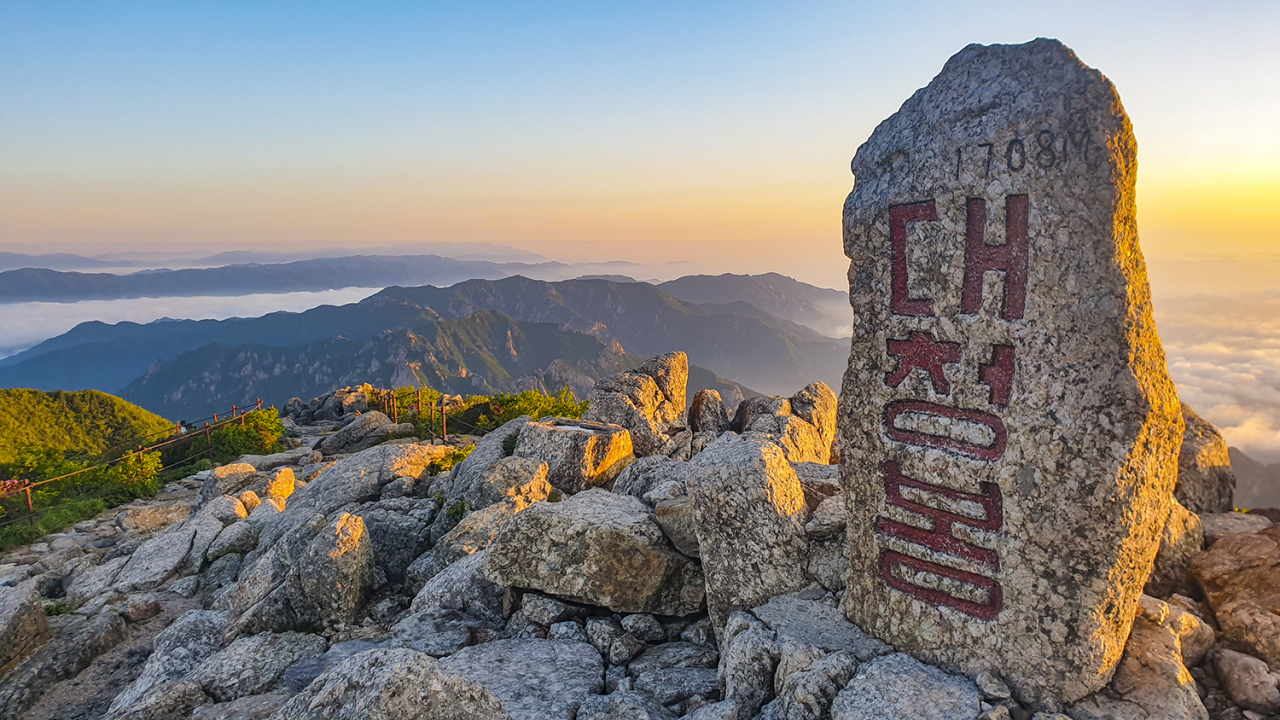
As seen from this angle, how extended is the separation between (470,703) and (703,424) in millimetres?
14321

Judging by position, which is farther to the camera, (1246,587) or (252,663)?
(252,663)

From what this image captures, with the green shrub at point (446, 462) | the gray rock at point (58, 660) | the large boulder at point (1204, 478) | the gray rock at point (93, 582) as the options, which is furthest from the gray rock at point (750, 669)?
the gray rock at point (93, 582)

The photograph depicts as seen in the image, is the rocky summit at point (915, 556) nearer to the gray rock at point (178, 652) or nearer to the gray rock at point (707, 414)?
the gray rock at point (178, 652)

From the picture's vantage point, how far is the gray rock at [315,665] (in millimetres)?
8977

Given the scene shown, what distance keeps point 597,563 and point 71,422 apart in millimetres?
41556

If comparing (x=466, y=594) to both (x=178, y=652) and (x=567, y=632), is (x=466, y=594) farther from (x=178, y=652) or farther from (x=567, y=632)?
(x=178, y=652)

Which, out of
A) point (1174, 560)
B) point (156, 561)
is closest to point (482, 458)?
point (156, 561)

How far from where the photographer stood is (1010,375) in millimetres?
6625

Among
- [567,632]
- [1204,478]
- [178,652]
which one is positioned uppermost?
[1204,478]

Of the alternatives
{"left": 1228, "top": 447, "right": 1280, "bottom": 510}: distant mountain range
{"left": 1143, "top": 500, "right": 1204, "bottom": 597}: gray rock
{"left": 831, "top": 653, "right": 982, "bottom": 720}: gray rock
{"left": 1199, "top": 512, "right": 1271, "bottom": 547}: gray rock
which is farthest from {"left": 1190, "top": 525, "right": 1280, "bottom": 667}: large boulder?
{"left": 1228, "top": 447, "right": 1280, "bottom": 510}: distant mountain range

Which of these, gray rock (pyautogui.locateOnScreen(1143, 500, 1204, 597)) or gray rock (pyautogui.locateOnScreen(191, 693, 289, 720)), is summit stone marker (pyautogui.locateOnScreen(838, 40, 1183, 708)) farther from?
gray rock (pyautogui.locateOnScreen(191, 693, 289, 720))

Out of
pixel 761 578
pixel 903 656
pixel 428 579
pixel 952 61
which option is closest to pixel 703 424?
pixel 428 579

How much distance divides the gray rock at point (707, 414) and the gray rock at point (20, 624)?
49.3 feet

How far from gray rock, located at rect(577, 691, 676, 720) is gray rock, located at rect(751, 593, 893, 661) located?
1.62 meters
